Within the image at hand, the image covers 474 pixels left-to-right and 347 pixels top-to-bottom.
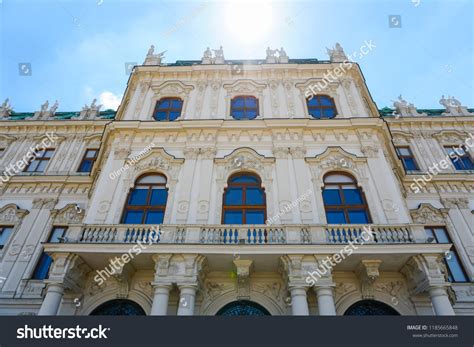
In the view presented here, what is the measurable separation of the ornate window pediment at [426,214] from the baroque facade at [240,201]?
0.06m

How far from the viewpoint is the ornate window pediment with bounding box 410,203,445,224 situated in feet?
47.3

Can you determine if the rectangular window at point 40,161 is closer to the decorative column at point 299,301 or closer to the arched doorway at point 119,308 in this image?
the arched doorway at point 119,308

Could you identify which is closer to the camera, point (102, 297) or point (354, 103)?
point (102, 297)

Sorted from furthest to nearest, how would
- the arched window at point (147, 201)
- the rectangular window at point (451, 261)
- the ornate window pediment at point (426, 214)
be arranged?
the ornate window pediment at point (426, 214), the rectangular window at point (451, 261), the arched window at point (147, 201)

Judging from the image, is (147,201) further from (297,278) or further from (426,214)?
(426,214)

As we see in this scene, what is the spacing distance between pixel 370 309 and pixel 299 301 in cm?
295

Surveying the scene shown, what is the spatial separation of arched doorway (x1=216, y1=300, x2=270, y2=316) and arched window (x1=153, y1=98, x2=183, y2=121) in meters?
9.47

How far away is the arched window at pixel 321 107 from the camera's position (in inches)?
620

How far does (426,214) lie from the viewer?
1463 centimetres

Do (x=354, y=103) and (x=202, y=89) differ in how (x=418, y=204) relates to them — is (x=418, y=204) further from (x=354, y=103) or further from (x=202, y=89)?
(x=202, y=89)

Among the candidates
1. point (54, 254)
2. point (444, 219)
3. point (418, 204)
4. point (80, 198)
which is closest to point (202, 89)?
point (80, 198)

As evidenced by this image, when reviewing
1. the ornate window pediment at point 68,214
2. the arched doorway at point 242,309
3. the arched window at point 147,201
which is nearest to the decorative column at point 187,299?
the arched doorway at point 242,309
